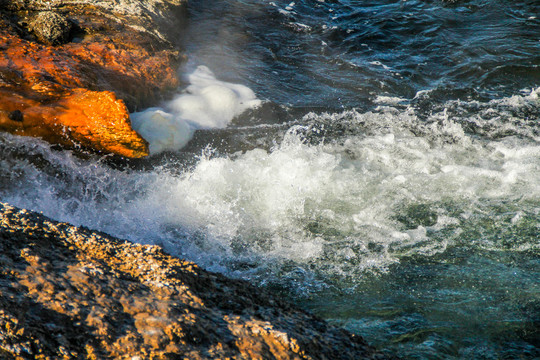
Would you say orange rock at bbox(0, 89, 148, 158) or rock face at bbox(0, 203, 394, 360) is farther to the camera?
orange rock at bbox(0, 89, 148, 158)

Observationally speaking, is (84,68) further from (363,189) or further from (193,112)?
(363,189)

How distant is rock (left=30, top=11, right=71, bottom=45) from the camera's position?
221 inches

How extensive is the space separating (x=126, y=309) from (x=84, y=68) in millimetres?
3974

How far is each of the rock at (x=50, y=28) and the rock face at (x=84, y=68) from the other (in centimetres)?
1

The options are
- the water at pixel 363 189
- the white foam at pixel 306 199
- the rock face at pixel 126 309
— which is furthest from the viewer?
the white foam at pixel 306 199

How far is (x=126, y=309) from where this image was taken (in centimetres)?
210

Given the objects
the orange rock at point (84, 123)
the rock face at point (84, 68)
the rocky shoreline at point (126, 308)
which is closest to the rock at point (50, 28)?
the rock face at point (84, 68)

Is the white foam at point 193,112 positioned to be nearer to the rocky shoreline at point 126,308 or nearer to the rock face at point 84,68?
the rock face at point 84,68

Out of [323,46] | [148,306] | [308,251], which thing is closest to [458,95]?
[323,46]

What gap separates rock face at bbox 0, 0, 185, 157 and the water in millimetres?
302

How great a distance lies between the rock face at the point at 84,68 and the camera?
451cm

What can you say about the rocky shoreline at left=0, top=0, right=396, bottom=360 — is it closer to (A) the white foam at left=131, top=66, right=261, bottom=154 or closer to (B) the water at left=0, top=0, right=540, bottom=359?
(B) the water at left=0, top=0, right=540, bottom=359

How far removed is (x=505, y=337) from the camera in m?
2.96

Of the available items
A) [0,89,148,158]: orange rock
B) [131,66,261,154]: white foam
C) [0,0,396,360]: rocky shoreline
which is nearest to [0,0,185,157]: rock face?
[0,89,148,158]: orange rock
